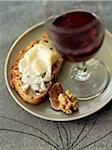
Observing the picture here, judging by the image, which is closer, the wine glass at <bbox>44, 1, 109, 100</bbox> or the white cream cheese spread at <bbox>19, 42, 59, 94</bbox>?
the wine glass at <bbox>44, 1, 109, 100</bbox>

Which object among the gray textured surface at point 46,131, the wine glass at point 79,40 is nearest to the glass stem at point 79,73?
the wine glass at point 79,40

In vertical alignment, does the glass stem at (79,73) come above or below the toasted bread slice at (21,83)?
below

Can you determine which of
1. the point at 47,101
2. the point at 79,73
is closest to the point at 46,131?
the point at 47,101

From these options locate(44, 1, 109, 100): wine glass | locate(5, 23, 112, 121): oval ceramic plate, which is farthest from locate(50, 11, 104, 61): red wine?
locate(5, 23, 112, 121): oval ceramic plate

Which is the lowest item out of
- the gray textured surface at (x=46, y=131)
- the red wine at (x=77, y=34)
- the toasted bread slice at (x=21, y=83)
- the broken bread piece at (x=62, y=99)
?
the gray textured surface at (x=46, y=131)

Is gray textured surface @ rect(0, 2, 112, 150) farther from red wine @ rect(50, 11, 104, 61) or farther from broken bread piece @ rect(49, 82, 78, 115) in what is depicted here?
red wine @ rect(50, 11, 104, 61)

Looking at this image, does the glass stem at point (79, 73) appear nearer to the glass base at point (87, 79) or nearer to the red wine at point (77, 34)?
the glass base at point (87, 79)

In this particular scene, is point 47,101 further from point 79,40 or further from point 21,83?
point 79,40
